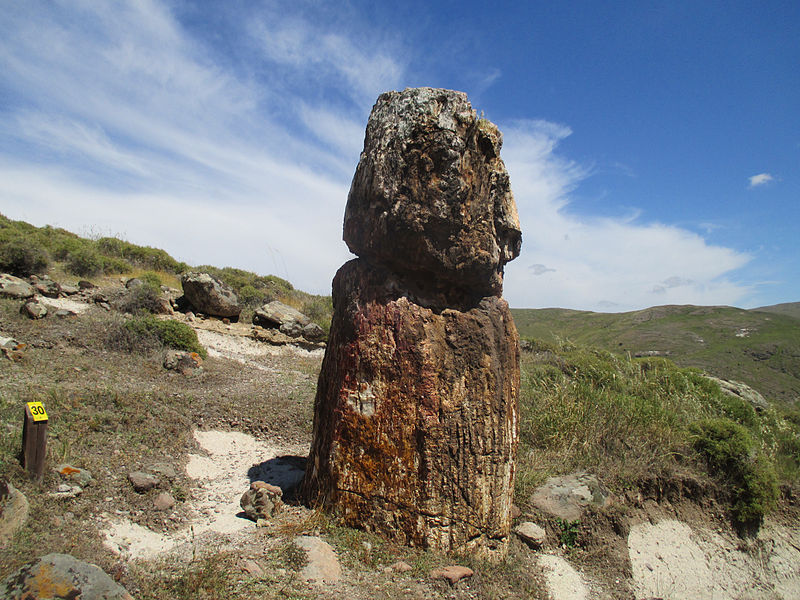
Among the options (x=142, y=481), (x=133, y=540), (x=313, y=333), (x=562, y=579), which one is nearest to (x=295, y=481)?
(x=142, y=481)

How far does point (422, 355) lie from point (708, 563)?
4.07 metres

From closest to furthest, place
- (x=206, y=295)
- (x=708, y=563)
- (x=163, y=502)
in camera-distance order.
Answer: (x=163, y=502) → (x=708, y=563) → (x=206, y=295)

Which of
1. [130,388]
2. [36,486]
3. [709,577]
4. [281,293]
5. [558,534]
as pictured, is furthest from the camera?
[281,293]

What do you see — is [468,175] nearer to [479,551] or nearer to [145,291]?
[479,551]

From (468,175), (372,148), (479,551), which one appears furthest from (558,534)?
(372,148)

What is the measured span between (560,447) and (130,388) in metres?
5.75

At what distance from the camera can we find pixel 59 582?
7.41 ft

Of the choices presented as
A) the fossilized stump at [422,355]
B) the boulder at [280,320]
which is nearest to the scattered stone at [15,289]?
the boulder at [280,320]

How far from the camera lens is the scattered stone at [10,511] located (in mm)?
2908

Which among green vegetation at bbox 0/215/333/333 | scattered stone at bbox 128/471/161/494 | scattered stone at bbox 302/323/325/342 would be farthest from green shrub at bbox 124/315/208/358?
scattered stone at bbox 128/471/161/494

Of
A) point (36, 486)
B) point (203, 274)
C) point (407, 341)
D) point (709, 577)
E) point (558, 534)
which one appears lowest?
point (709, 577)

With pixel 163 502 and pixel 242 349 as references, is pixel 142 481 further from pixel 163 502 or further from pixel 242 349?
pixel 242 349

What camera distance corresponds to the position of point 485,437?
3.90 metres

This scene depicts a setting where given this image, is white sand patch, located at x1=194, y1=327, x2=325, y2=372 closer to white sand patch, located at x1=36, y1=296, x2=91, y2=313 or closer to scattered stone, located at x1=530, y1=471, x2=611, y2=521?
white sand patch, located at x1=36, y1=296, x2=91, y2=313
